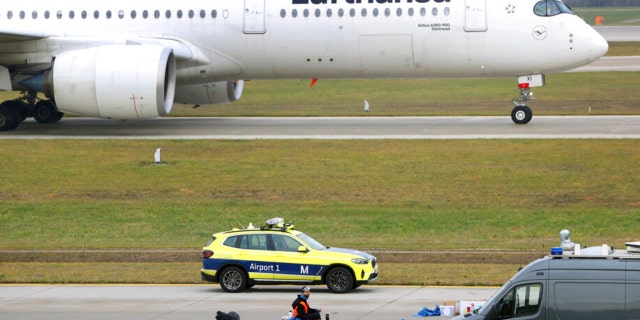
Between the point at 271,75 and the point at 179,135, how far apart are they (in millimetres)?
4412

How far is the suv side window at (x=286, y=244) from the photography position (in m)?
24.8

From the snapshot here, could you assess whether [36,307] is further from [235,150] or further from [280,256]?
[235,150]

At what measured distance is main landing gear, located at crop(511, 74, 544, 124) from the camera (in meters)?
45.7

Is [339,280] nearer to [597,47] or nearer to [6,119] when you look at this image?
[597,47]

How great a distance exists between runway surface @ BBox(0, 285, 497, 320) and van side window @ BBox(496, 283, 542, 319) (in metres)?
4.27

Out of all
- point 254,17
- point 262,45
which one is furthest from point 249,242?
point 254,17

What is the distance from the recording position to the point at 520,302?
56.7 ft

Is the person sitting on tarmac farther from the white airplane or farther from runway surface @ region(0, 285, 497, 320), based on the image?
the white airplane

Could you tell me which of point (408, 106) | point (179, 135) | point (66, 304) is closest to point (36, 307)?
point (66, 304)

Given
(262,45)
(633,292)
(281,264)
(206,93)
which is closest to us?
(633,292)

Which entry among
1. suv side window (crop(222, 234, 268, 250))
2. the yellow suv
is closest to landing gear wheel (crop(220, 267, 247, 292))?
the yellow suv

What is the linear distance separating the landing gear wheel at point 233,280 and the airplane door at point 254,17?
2284 centimetres

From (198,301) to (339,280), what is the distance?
2.92 meters

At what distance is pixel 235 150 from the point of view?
42.2 metres
